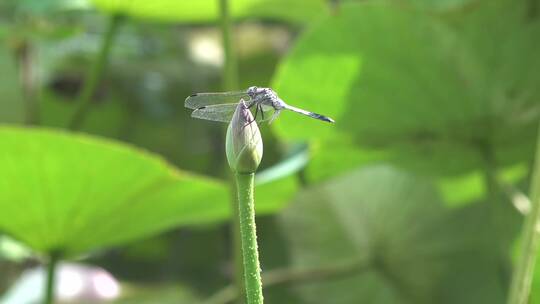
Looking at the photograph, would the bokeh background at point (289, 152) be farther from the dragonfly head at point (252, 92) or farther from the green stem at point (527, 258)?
the dragonfly head at point (252, 92)

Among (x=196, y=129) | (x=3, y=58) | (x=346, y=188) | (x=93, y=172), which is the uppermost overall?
(x=3, y=58)

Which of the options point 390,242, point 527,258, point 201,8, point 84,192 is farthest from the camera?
point 390,242

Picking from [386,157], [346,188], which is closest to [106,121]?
[346,188]

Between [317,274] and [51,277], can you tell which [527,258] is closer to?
[51,277]

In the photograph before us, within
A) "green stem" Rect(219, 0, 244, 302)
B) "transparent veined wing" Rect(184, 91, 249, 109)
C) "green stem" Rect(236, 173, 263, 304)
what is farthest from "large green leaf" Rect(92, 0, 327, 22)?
"green stem" Rect(236, 173, 263, 304)

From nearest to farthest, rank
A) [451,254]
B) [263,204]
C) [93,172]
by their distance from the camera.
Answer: [93,172] < [263,204] < [451,254]

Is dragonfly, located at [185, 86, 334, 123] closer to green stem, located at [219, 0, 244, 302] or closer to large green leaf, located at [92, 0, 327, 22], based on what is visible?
green stem, located at [219, 0, 244, 302]

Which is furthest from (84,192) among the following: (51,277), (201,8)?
(201,8)

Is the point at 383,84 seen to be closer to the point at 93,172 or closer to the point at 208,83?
the point at 93,172
